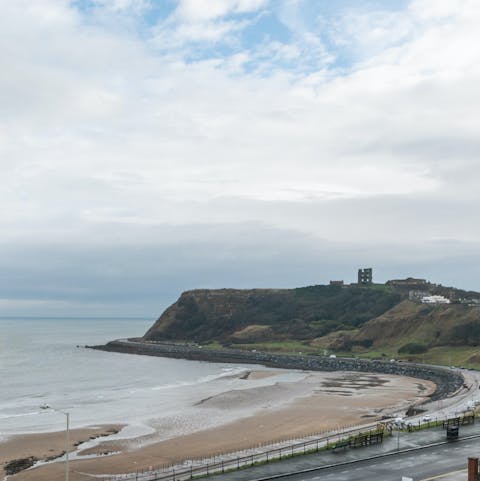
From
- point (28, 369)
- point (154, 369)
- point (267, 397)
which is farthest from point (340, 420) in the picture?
point (28, 369)

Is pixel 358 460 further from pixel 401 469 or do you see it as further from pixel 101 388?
pixel 101 388

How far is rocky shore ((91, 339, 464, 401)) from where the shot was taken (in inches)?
4129

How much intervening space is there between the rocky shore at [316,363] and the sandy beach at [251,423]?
390 cm

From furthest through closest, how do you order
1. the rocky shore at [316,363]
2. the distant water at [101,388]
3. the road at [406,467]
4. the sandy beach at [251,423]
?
the rocky shore at [316,363]
the distant water at [101,388]
the sandy beach at [251,423]
the road at [406,467]

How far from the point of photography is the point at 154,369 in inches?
5586

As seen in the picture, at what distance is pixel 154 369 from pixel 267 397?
52.5m

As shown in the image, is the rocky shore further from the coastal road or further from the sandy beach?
the coastal road

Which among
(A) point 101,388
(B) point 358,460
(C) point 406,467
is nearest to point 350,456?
(B) point 358,460

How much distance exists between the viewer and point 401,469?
39875 millimetres

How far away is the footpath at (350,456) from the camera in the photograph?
39.3 meters

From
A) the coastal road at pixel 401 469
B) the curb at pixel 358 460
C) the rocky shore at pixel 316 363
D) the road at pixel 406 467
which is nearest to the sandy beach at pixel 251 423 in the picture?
the rocky shore at pixel 316 363

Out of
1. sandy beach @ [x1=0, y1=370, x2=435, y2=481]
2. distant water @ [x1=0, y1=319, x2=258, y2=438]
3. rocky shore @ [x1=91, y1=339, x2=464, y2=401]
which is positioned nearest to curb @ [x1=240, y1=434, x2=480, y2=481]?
sandy beach @ [x1=0, y1=370, x2=435, y2=481]

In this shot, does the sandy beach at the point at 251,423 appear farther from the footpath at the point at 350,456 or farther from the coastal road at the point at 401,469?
the coastal road at the point at 401,469

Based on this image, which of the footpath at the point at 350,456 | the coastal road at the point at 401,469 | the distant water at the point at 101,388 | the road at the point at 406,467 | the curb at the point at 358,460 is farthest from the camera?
the distant water at the point at 101,388
